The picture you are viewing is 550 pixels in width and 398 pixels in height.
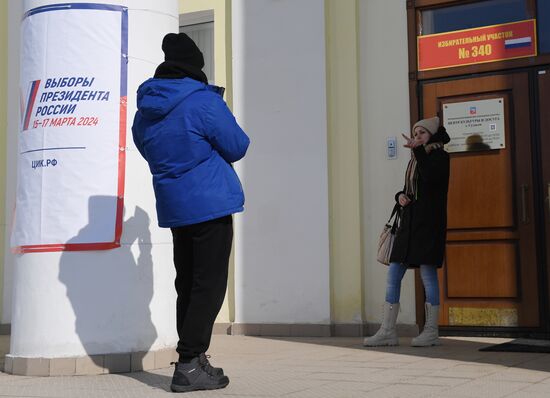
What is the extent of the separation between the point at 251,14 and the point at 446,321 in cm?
372

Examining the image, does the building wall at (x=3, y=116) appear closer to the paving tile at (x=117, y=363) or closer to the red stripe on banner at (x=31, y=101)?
the red stripe on banner at (x=31, y=101)

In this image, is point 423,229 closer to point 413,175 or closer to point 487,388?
point 413,175

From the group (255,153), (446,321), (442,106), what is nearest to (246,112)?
(255,153)

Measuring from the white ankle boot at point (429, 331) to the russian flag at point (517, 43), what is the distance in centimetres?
252

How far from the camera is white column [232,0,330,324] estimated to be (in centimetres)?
842

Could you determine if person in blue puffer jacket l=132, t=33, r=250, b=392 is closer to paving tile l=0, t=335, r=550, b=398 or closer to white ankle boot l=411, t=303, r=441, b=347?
paving tile l=0, t=335, r=550, b=398

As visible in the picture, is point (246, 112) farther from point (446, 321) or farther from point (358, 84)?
point (446, 321)

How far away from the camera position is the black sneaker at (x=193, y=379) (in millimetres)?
4477

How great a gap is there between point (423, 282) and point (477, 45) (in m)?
2.38

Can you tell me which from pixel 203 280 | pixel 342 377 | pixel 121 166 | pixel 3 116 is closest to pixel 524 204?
pixel 342 377

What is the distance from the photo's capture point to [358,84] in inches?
331

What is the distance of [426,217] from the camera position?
6.97 metres

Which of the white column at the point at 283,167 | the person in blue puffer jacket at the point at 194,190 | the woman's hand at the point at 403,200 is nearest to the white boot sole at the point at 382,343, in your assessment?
the woman's hand at the point at 403,200

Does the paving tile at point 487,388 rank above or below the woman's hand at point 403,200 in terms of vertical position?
below
